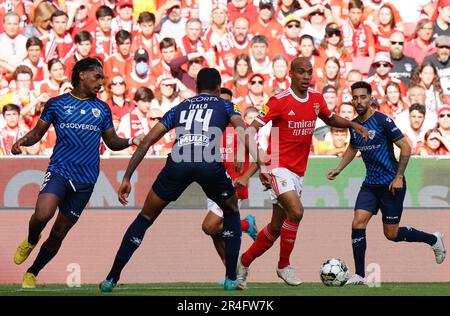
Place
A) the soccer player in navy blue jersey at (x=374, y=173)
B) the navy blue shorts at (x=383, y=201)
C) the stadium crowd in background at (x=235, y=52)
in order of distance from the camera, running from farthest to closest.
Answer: the stadium crowd in background at (x=235, y=52), the navy blue shorts at (x=383, y=201), the soccer player in navy blue jersey at (x=374, y=173)

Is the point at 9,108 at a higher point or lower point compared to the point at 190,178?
higher

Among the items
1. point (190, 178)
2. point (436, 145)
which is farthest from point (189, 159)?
point (436, 145)

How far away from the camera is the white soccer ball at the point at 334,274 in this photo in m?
13.3

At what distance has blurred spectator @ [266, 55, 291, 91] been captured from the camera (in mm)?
18344

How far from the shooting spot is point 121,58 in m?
18.5

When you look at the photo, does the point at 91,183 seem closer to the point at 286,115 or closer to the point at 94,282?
the point at 286,115

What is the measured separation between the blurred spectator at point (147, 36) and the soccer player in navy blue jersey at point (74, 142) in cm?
587

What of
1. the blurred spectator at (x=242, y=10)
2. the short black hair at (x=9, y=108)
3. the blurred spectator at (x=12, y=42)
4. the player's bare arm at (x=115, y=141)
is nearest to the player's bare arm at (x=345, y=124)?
the player's bare arm at (x=115, y=141)

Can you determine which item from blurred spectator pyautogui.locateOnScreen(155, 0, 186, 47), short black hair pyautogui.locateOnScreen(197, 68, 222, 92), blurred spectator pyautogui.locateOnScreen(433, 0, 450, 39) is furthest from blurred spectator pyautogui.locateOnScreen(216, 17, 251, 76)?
short black hair pyautogui.locateOnScreen(197, 68, 222, 92)

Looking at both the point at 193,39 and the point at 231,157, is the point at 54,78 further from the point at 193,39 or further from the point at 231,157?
the point at 231,157

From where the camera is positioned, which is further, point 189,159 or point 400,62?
point 400,62

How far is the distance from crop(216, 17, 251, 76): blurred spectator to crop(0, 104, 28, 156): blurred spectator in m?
3.57

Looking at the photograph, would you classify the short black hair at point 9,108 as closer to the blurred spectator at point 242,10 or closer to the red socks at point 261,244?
the blurred spectator at point 242,10

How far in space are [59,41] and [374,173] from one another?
270 inches
